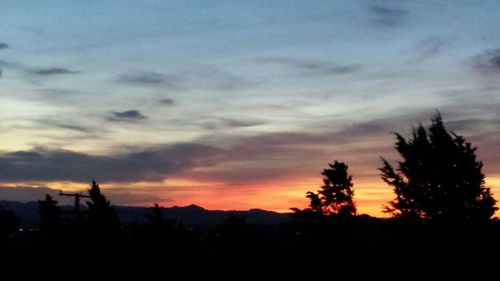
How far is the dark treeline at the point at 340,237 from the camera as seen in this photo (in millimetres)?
27078

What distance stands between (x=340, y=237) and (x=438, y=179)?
9619 millimetres

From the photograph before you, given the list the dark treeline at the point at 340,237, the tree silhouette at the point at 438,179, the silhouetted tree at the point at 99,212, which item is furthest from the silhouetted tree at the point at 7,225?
the tree silhouette at the point at 438,179

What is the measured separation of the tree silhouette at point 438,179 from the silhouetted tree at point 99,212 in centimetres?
1699

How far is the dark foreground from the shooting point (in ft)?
87.9

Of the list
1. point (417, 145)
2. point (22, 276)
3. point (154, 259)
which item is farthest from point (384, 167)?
point (22, 276)

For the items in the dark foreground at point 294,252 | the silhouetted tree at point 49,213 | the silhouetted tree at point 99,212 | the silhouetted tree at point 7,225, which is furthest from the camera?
the silhouetted tree at point 7,225

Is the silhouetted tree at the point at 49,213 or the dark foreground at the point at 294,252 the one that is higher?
the silhouetted tree at the point at 49,213

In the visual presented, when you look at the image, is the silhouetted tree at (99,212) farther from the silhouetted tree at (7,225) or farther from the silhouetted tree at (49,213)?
the silhouetted tree at (7,225)

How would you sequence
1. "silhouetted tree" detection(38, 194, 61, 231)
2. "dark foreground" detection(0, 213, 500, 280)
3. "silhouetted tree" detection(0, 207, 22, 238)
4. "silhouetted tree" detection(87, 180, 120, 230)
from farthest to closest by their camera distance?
1. "silhouetted tree" detection(0, 207, 22, 238)
2. "silhouetted tree" detection(38, 194, 61, 231)
3. "silhouetted tree" detection(87, 180, 120, 230)
4. "dark foreground" detection(0, 213, 500, 280)

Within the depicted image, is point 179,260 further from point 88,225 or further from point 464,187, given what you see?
point 464,187

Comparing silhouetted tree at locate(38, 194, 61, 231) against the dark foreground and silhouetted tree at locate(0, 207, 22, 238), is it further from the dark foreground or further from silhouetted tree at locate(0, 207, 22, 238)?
silhouetted tree at locate(0, 207, 22, 238)

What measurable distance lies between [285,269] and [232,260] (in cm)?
502

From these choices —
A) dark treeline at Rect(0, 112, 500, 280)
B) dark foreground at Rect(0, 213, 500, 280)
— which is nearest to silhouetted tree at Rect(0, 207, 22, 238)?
dark treeline at Rect(0, 112, 500, 280)

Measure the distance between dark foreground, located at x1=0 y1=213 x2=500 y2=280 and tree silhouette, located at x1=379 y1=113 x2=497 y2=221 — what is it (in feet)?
2.07
